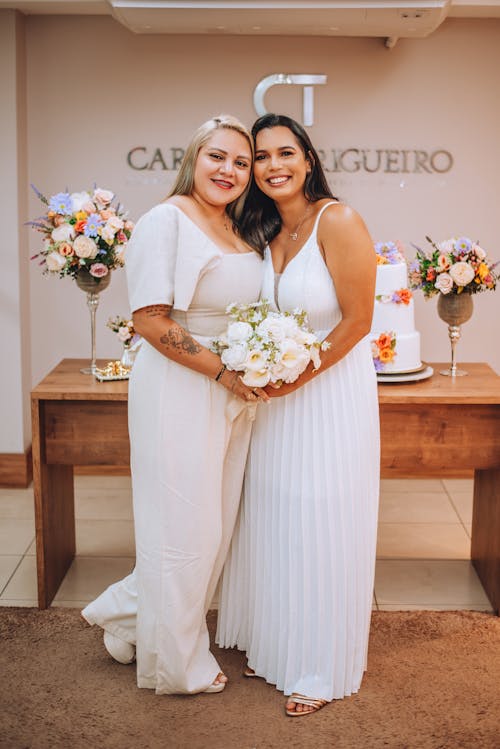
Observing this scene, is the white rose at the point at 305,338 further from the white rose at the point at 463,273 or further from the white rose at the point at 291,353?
the white rose at the point at 463,273

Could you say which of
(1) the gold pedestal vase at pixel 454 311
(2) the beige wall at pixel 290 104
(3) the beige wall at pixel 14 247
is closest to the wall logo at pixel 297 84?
(2) the beige wall at pixel 290 104

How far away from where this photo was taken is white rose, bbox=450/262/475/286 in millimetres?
3641

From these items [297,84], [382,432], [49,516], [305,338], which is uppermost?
[297,84]

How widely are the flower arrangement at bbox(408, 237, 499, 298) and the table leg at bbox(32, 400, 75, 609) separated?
1686 millimetres

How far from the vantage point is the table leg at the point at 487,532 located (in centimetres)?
370

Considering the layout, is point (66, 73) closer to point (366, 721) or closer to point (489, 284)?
point (489, 284)

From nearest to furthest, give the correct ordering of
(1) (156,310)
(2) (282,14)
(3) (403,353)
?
(1) (156,310)
(3) (403,353)
(2) (282,14)

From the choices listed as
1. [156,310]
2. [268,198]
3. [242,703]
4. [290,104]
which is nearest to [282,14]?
[290,104]

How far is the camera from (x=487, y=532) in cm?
390

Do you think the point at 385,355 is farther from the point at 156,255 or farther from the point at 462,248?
the point at 156,255

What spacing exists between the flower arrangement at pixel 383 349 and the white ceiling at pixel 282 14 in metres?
1.55

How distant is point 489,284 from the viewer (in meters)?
3.68

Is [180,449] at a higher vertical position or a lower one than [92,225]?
lower

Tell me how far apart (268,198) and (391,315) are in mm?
876
